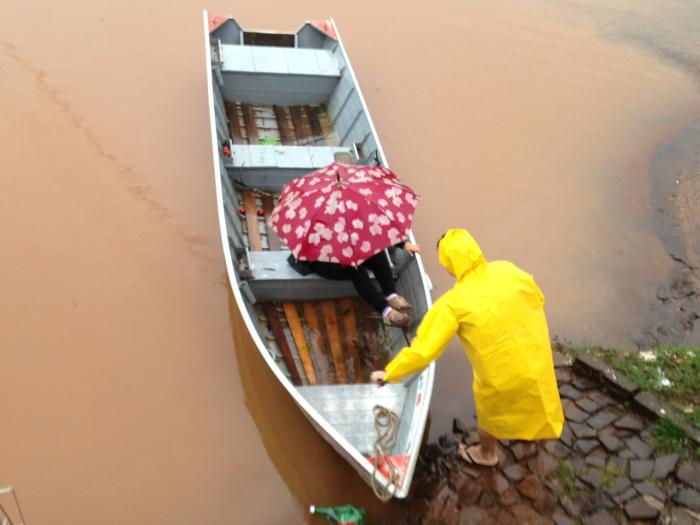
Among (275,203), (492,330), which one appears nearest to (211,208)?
(275,203)

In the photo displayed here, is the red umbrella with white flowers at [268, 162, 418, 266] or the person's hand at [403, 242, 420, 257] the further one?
the person's hand at [403, 242, 420, 257]

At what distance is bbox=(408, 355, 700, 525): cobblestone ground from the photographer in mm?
4215

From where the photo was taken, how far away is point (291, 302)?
217 inches

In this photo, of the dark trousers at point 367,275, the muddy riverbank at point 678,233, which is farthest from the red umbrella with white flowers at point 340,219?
the muddy riverbank at point 678,233

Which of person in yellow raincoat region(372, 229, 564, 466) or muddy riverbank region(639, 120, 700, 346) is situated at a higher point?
person in yellow raincoat region(372, 229, 564, 466)

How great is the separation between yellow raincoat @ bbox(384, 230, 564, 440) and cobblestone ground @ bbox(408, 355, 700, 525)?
36.5 inches

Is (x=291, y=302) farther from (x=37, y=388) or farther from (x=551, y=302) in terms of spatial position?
(x=551, y=302)

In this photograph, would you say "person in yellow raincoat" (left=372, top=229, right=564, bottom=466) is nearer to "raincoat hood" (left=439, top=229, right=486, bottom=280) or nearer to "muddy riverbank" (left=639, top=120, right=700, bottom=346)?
"raincoat hood" (left=439, top=229, right=486, bottom=280)

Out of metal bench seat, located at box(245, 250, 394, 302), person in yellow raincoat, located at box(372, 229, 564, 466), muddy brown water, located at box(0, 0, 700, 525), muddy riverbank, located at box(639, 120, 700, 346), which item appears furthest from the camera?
muddy riverbank, located at box(639, 120, 700, 346)

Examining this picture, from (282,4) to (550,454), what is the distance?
796cm

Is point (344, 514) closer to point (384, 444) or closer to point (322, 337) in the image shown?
point (384, 444)

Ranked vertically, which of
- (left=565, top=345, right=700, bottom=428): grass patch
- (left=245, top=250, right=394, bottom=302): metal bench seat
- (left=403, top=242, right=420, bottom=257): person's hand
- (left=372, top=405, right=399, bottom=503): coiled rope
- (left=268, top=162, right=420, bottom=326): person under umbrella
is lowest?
(left=565, top=345, right=700, bottom=428): grass patch

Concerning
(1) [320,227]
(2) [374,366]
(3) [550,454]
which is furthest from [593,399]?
(1) [320,227]

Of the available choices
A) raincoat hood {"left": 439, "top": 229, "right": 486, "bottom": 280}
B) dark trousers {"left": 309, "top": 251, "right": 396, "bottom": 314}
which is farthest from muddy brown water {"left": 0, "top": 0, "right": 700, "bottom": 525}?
raincoat hood {"left": 439, "top": 229, "right": 486, "bottom": 280}
